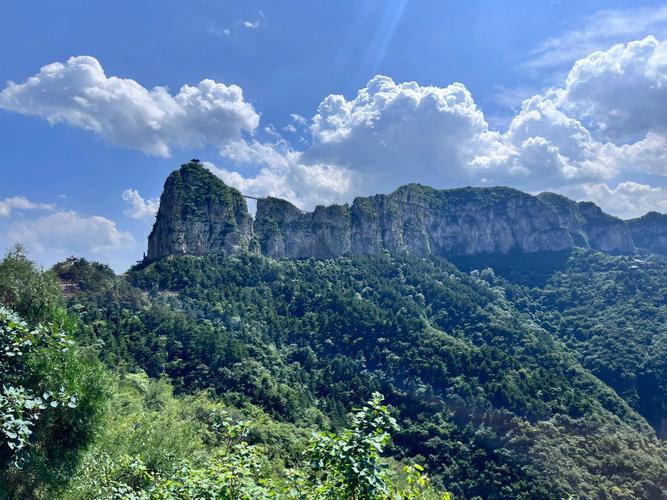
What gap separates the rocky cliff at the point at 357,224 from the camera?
12394 cm

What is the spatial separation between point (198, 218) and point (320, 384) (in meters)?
64.7

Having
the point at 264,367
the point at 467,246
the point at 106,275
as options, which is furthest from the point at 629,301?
the point at 106,275

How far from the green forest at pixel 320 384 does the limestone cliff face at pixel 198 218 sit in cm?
953

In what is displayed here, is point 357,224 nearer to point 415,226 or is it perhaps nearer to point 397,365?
point 415,226

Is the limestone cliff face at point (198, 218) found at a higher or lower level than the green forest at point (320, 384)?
higher

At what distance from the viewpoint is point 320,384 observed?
80062 millimetres

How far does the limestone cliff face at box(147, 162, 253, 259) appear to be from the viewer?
120 metres

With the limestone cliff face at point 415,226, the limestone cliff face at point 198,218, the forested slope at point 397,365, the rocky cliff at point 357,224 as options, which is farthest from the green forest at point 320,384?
the limestone cliff face at point 415,226

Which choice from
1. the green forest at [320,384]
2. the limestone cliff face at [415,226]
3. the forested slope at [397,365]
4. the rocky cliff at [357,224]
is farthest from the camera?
the limestone cliff face at [415,226]

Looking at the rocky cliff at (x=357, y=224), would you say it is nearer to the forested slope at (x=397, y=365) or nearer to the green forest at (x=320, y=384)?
the green forest at (x=320, y=384)

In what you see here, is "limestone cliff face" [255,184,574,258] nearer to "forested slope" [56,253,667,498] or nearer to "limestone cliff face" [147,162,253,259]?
"limestone cliff face" [147,162,253,259]

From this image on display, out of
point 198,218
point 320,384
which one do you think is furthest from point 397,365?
point 198,218

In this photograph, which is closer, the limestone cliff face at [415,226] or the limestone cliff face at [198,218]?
the limestone cliff face at [198,218]

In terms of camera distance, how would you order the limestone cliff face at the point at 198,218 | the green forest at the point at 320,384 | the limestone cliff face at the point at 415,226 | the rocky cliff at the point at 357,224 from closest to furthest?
the green forest at the point at 320,384 → the limestone cliff face at the point at 198,218 → the rocky cliff at the point at 357,224 → the limestone cliff face at the point at 415,226
